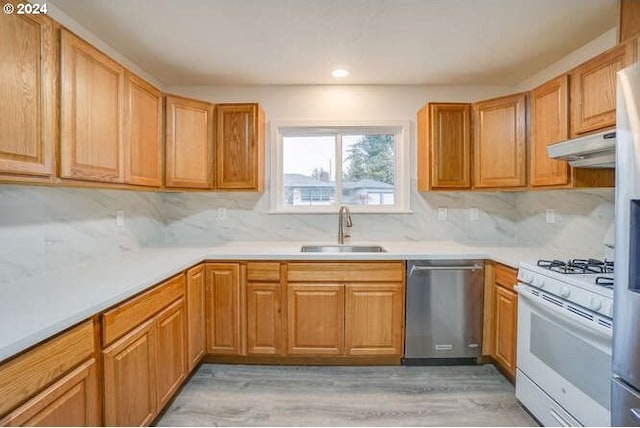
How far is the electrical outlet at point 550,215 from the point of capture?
8.45 ft

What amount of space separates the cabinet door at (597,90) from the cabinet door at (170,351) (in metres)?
2.66

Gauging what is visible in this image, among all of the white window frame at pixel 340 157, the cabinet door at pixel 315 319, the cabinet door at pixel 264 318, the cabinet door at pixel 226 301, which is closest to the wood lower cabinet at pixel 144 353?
the cabinet door at pixel 226 301

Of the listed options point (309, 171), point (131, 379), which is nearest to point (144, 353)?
point (131, 379)

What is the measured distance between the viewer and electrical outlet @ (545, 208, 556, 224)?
2577mm

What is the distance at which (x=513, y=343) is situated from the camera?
2.13m

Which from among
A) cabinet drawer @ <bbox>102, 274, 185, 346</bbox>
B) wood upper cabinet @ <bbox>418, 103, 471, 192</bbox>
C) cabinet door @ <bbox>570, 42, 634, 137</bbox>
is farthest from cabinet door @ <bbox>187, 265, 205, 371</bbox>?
cabinet door @ <bbox>570, 42, 634, 137</bbox>

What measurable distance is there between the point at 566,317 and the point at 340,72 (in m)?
2.30

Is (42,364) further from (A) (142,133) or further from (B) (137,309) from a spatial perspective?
(A) (142,133)

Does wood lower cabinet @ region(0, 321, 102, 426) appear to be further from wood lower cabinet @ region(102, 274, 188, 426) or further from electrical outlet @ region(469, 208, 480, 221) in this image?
electrical outlet @ region(469, 208, 480, 221)

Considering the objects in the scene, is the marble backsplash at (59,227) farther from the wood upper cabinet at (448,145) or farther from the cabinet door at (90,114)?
the wood upper cabinet at (448,145)

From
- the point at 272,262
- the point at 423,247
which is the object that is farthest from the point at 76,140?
the point at 423,247

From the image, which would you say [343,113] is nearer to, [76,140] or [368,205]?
[368,205]

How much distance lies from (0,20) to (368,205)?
2644 mm

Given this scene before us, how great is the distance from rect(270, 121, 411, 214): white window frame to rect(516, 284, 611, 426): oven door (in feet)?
4.64
